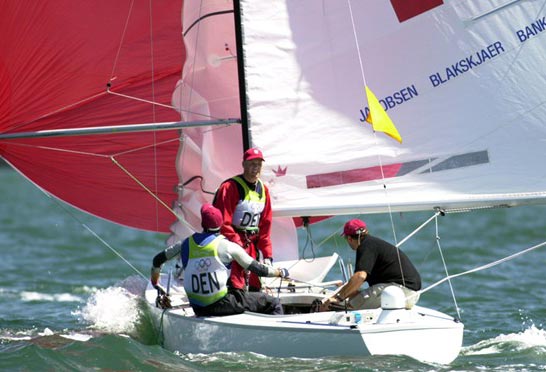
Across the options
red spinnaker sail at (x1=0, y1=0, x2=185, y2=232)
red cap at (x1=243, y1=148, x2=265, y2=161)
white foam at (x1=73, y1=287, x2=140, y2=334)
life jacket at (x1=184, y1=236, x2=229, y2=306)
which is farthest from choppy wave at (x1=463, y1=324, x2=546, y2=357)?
red spinnaker sail at (x1=0, y1=0, x2=185, y2=232)

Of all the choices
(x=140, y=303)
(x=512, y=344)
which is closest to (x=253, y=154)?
(x=140, y=303)

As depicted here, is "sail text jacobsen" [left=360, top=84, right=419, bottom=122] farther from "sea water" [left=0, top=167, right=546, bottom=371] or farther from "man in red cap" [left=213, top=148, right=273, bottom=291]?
"sea water" [left=0, top=167, right=546, bottom=371]

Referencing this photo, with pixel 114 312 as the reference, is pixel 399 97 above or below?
above

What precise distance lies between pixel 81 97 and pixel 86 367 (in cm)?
240

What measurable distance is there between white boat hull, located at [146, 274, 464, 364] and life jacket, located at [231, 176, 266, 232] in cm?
81

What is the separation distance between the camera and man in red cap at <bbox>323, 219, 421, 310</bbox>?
290 inches

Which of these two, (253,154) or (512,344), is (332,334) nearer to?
(253,154)

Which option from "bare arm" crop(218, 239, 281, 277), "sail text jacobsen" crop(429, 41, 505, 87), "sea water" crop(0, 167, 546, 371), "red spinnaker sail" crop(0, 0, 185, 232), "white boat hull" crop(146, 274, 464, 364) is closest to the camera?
"white boat hull" crop(146, 274, 464, 364)

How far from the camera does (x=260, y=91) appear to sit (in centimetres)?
784

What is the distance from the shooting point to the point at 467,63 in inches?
303

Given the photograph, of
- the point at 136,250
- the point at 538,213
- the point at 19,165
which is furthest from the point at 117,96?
the point at 538,213

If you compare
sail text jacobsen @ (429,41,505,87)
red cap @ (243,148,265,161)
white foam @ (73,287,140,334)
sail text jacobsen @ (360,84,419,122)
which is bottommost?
white foam @ (73,287,140,334)

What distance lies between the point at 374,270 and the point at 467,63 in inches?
62.3

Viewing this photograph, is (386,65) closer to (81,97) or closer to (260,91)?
(260,91)
